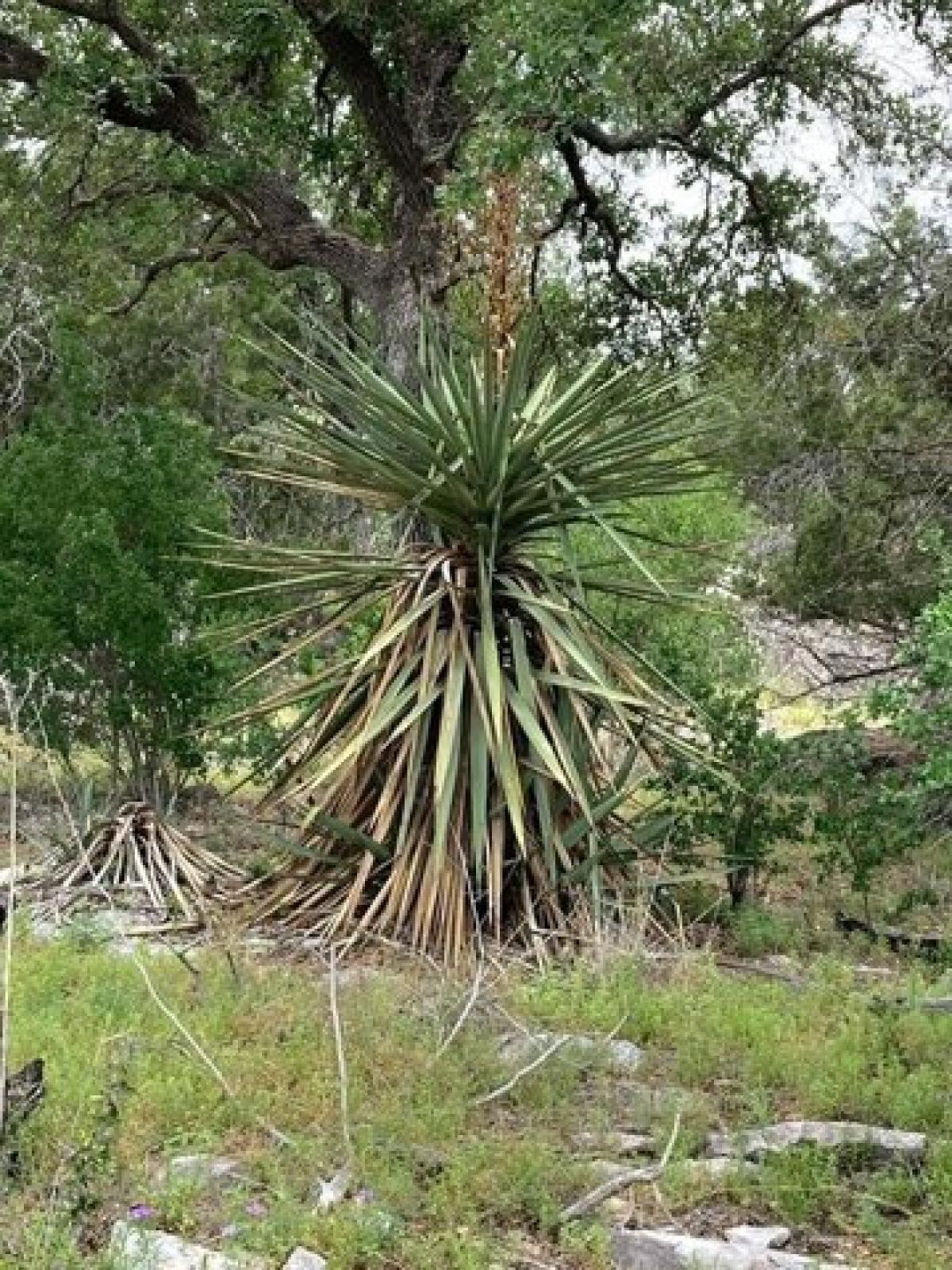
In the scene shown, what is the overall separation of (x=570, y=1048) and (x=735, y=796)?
8.00ft

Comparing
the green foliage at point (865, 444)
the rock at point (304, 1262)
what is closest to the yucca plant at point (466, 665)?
the rock at point (304, 1262)

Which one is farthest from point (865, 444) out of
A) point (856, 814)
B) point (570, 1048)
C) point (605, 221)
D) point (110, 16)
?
point (570, 1048)

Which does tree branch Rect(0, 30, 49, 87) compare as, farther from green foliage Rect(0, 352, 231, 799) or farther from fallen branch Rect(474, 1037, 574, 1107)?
fallen branch Rect(474, 1037, 574, 1107)

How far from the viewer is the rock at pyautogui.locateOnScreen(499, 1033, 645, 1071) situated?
4.73 m

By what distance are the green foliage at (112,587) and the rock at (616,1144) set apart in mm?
3811

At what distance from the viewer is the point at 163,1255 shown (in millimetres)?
3471

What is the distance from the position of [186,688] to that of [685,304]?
599cm

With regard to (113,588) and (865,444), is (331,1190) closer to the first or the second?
(113,588)

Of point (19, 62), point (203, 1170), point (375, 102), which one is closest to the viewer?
point (203, 1170)

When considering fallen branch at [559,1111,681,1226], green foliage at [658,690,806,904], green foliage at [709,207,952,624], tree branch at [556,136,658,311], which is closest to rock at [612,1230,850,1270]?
fallen branch at [559,1111,681,1226]

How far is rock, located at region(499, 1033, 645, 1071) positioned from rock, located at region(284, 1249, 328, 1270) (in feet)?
4.14

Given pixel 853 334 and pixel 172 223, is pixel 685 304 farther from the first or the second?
pixel 172 223

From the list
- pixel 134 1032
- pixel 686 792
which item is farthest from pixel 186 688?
pixel 134 1032

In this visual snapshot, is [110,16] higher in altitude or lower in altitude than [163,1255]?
higher
